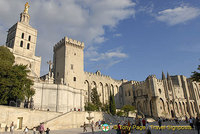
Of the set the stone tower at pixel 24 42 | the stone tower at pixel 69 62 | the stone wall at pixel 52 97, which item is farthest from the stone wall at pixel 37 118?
the stone tower at pixel 24 42

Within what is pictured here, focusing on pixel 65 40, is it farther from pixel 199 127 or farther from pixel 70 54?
pixel 199 127

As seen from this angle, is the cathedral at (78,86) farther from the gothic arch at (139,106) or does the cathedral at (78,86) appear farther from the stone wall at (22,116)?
the stone wall at (22,116)

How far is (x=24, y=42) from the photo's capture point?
135 feet

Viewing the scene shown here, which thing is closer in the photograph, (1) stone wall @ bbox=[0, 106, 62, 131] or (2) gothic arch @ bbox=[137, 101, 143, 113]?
(1) stone wall @ bbox=[0, 106, 62, 131]

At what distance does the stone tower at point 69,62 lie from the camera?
41.6 meters

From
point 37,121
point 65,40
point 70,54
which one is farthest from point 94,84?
point 37,121

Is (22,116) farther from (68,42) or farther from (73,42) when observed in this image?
(73,42)

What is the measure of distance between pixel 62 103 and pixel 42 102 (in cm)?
359

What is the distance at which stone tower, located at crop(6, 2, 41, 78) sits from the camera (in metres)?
39.2

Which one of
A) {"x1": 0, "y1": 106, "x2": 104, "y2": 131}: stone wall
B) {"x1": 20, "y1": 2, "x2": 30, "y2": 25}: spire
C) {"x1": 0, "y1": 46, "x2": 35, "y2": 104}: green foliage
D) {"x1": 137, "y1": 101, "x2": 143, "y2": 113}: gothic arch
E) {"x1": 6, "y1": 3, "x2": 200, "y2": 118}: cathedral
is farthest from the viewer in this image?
{"x1": 137, "y1": 101, "x2": 143, "y2": 113}: gothic arch

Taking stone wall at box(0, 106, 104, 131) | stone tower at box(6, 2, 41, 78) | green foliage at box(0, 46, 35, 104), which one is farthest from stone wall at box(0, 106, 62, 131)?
stone tower at box(6, 2, 41, 78)

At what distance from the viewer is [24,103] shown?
27.2 m

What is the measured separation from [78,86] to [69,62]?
6.55m

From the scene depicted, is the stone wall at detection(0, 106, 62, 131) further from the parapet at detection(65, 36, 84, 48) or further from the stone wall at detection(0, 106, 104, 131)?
the parapet at detection(65, 36, 84, 48)
